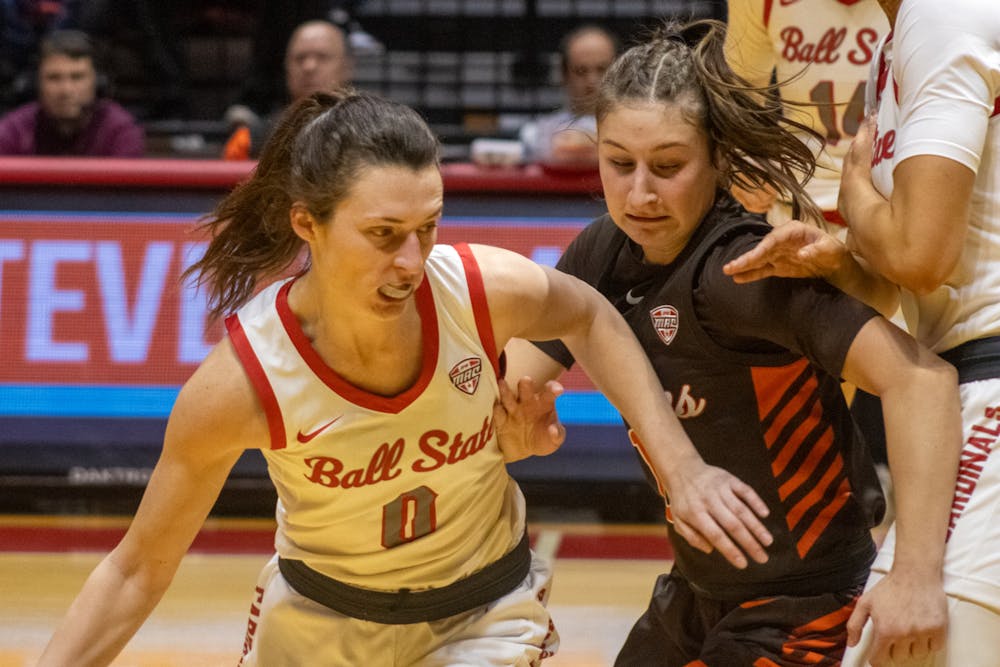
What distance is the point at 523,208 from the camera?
6383mm

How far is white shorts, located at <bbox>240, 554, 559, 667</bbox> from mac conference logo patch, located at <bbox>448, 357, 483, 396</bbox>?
492 millimetres

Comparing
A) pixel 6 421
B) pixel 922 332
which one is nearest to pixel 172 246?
pixel 6 421

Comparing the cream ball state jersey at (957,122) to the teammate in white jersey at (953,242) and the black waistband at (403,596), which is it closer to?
the teammate in white jersey at (953,242)

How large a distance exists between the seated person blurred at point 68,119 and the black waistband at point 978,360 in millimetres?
5421

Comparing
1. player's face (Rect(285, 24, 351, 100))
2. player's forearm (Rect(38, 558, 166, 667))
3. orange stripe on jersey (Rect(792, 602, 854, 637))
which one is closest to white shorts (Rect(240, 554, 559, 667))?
player's forearm (Rect(38, 558, 166, 667))

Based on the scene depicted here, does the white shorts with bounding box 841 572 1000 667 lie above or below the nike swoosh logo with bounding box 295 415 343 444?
below

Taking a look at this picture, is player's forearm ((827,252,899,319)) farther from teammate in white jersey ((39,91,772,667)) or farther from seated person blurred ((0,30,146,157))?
seated person blurred ((0,30,146,157))

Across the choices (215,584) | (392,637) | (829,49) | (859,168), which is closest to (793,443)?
(859,168)

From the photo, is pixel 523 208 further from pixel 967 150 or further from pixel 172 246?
pixel 967 150

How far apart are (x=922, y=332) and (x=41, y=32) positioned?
26.0ft

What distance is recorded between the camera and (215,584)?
5.42 metres

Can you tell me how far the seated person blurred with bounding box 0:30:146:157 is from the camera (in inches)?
285

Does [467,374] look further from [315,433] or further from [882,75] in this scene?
[882,75]

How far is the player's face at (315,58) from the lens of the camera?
7.28 m
